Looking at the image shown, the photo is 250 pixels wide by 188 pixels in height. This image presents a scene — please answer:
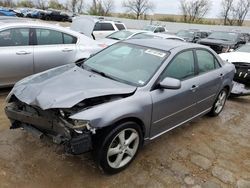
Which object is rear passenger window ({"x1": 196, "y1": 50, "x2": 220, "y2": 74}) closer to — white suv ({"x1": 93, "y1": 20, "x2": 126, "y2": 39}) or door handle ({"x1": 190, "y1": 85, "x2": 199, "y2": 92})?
door handle ({"x1": 190, "y1": 85, "x2": 199, "y2": 92})

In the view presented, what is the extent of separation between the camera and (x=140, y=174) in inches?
130

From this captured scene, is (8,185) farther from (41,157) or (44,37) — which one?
(44,37)

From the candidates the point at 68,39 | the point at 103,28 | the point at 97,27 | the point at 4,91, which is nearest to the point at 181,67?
the point at 68,39

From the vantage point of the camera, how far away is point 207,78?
441 cm

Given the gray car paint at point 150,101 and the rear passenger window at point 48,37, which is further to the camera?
the rear passenger window at point 48,37

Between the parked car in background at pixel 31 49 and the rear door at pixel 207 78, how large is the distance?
300 cm

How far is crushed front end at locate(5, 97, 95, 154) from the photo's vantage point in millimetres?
2757

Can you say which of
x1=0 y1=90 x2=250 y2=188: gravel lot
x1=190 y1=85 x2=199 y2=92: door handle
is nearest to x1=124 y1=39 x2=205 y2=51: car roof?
x1=190 y1=85 x2=199 y2=92: door handle

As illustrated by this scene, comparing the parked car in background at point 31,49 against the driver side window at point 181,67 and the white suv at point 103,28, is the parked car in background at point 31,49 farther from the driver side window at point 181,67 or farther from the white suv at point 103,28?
the white suv at point 103,28

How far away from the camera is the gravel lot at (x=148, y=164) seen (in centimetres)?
311

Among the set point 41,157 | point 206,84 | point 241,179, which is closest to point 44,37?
point 41,157

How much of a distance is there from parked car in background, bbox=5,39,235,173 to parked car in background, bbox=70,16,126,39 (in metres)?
7.19

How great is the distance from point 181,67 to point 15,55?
3.33m

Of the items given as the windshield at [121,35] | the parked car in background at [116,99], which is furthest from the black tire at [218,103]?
the windshield at [121,35]
